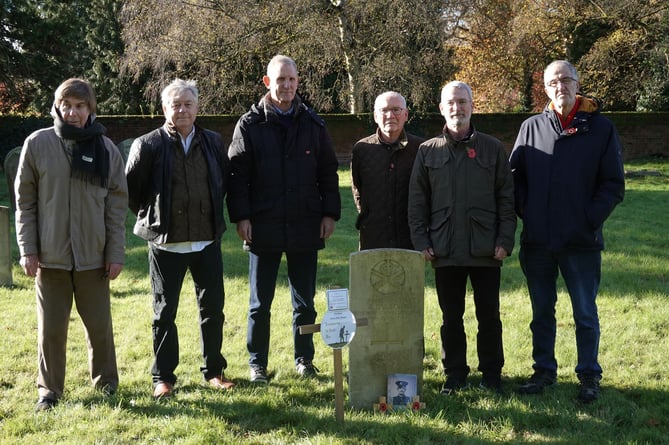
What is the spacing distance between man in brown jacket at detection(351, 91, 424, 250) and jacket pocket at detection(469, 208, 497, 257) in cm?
58

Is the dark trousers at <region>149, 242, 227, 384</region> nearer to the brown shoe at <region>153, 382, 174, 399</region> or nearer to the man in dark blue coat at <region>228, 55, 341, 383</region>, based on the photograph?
the brown shoe at <region>153, 382, 174, 399</region>

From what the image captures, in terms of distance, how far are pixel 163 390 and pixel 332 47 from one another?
1687cm

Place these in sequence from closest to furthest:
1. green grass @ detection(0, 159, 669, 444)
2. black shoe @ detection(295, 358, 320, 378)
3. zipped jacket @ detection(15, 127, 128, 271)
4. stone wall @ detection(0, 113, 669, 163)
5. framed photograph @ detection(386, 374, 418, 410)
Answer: green grass @ detection(0, 159, 669, 444)
zipped jacket @ detection(15, 127, 128, 271)
framed photograph @ detection(386, 374, 418, 410)
black shoe @ detection(295, 358, 320, 378)
stone wall @ detection(0, 113, 669, 163)

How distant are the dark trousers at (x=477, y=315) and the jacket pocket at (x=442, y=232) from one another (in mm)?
187

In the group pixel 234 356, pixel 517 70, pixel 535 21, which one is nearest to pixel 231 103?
pixel 535 21

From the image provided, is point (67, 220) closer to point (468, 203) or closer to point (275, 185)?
point (275, 185)

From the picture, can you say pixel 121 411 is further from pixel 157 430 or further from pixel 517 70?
pixel 517 70

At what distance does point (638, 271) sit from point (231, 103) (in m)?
17.2

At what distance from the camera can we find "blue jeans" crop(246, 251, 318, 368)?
516 centimetres

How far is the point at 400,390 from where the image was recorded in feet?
15.3

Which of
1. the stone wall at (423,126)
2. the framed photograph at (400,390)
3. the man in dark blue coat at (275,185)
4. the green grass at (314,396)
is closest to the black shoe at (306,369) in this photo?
the green grass at (314,396)

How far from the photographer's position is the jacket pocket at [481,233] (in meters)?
4.63

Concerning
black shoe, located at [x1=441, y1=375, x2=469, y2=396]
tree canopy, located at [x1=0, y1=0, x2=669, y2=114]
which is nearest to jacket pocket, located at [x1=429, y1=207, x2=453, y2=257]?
black shoe, located at [x1=441, y1=375, x2=469, y2=396]

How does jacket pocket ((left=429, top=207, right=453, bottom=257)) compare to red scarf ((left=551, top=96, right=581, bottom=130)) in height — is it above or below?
below
